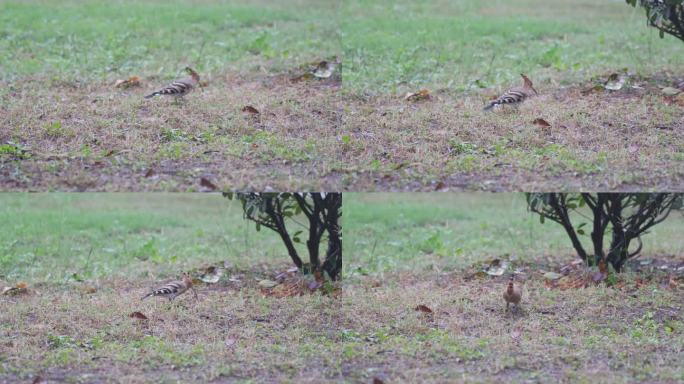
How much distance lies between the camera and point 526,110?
631 cm

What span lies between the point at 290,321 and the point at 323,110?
133 cm

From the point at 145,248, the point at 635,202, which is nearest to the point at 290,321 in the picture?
the point at 145,248

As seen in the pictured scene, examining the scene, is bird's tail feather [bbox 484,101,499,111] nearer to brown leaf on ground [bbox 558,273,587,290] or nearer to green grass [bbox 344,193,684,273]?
green grass [bbox 344,193,684,273]

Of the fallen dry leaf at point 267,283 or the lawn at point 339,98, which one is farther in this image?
the fallen dry leaf at point 267,283

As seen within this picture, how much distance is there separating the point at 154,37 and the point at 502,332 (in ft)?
10.1

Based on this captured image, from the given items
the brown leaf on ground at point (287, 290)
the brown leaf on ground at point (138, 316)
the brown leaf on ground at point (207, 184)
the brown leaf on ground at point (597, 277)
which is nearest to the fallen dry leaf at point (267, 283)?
the brown leaf on ground at point (287, 290)

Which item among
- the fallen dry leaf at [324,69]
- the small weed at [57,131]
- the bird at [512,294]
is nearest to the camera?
the small weed at [57,131]

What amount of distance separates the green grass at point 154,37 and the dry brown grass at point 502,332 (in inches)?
68.2

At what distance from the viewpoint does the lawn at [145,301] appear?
5777mm

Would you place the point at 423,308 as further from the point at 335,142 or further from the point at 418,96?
the point at 418,96

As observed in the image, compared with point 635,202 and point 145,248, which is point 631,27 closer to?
point 635,202

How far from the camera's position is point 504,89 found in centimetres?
657

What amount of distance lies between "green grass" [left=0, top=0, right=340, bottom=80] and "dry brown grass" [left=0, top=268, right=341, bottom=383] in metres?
1.44

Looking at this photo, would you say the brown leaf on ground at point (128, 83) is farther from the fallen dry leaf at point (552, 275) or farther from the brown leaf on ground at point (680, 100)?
the brown leaf on ground at point (680, 100)
